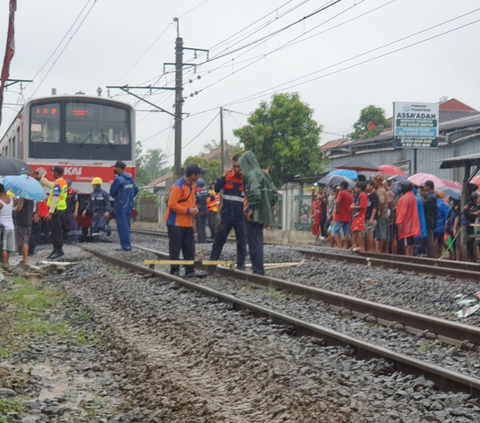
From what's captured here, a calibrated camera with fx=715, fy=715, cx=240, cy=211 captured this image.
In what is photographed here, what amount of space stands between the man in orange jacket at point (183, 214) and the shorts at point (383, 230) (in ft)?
20.2

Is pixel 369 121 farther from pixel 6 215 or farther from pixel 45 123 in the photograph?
pixel 6 215

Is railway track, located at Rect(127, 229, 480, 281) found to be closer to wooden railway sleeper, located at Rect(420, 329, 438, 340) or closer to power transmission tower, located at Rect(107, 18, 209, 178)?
wooden railway sleeper, located at Rect(420, 329, 438, 340)

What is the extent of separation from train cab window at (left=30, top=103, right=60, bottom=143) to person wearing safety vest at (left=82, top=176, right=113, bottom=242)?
6.83ft

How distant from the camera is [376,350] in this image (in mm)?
5262

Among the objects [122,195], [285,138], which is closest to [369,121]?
[285,138]

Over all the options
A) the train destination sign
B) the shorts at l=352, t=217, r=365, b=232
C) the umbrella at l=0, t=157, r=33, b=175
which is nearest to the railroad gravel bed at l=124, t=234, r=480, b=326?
the shorts at l=352, t=217, r=365, b=232

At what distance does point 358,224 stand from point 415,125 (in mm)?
13777

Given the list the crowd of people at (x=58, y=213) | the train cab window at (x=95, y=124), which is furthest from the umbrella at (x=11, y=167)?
the train cab window at (x=95, y=124)

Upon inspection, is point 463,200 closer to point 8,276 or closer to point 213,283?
point 213,283

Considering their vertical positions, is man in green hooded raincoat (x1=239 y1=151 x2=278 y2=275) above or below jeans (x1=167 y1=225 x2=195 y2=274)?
above

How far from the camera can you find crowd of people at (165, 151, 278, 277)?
34.4 feet

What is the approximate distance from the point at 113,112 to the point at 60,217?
603 centimetres

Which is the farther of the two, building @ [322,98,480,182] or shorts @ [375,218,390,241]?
building @ [322,98,480,182]

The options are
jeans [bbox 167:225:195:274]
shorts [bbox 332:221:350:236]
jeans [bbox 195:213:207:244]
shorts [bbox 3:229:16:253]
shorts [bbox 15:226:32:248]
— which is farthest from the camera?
jeans [bbox 195:213:207:244]
